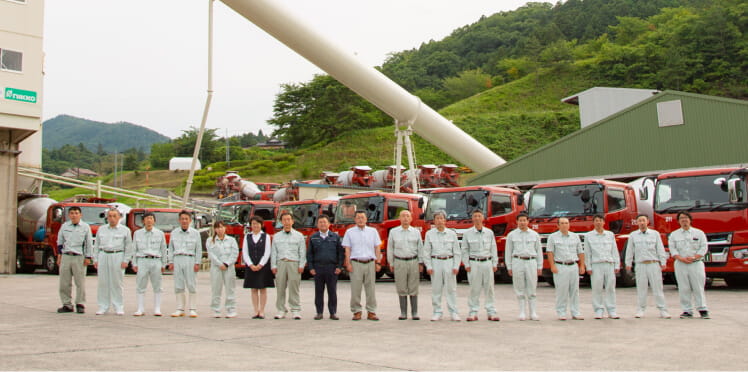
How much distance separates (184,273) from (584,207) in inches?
352

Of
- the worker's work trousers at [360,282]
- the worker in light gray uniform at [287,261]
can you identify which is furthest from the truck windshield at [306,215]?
the worker's work trousers at [360,282]

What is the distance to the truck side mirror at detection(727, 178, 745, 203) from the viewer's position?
Result: 1227 cm

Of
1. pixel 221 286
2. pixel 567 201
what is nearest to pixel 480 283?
pixel 221 286

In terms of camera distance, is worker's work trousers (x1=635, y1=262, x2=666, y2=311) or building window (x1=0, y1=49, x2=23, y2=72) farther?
building window (x1=0, y1=49, x2=23, y2=72)

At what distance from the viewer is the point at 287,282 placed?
9672 mm

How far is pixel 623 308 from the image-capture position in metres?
10.6

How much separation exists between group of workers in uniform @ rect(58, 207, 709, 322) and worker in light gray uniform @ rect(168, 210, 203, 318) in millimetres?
16

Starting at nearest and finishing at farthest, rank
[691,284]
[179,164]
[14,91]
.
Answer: [691,284] → [14,91] → [179,164]

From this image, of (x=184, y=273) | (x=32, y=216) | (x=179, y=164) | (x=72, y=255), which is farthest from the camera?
(x=179, y=164)

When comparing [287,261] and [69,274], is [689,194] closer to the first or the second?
[287,261]

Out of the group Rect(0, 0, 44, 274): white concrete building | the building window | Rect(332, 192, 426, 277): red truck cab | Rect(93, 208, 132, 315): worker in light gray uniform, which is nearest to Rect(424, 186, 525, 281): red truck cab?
Rect(332, 192, 426, 277): red truck cab

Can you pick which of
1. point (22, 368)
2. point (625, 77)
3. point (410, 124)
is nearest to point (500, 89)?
point (625, 77)

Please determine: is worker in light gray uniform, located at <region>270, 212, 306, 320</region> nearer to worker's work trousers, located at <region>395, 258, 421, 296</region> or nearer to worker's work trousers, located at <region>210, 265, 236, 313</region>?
worker's work trousers, located at <region>210, 265, 236, 313</region>

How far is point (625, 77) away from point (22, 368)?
254 feet
